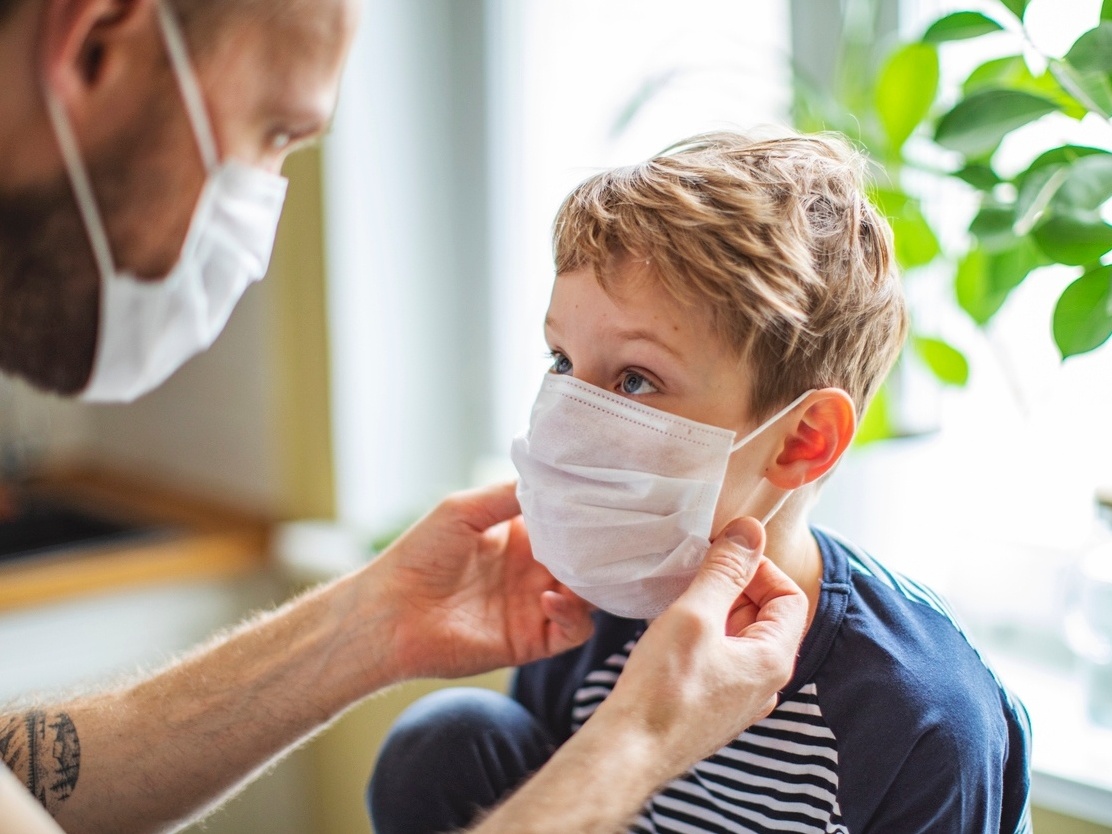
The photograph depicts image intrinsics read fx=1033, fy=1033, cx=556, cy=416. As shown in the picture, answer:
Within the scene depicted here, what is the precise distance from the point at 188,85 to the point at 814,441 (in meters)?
0.67

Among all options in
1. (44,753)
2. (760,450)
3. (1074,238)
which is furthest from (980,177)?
(44,753)

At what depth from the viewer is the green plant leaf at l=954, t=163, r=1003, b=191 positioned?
113 cm

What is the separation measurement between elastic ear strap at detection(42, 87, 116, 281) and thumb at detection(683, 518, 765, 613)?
1.96ft

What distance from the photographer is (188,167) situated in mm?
940

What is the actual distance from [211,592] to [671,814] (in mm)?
1408

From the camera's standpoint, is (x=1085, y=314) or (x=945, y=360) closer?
(x=1085, y=314)

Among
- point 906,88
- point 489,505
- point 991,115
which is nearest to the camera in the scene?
point 991,115

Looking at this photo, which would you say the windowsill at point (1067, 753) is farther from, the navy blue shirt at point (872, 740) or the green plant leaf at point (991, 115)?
the green plant leaf at point (991, 115)

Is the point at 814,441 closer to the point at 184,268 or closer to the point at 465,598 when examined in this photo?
the point at 465,598

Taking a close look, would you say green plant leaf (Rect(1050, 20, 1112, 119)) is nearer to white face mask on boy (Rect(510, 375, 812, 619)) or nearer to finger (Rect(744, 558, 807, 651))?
white face mask on boy (Rect(510, 375, 812, 619))

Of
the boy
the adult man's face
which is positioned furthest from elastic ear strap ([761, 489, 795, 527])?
the adult man's face

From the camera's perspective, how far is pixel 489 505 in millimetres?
1186

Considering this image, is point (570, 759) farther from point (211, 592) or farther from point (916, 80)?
point (211, 592)

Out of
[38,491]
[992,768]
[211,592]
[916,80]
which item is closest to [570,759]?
[992,768]
